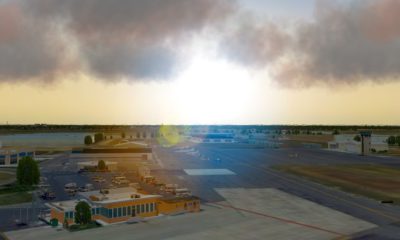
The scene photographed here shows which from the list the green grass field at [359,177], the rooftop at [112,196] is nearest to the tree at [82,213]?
the rooftop at [112,196]

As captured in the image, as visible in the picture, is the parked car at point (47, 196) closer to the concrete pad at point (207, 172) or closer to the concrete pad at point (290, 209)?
the concrete pad at point (290, 209)

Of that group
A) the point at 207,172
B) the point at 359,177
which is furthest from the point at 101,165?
the point at 359,177

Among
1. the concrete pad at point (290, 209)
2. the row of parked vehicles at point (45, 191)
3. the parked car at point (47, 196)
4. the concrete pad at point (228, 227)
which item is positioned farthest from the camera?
the row of parked vehicles at point (45, 191)

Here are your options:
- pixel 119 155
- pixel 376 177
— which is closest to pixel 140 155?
pixel 119 155

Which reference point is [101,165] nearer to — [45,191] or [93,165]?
[93,165]

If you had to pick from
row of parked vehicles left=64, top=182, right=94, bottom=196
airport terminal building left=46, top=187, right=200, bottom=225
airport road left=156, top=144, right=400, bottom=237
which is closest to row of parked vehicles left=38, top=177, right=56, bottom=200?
row of parked vehicles left=64, top=182, right=94, bottom=196

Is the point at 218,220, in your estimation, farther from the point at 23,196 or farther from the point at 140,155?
the point at 140,155
